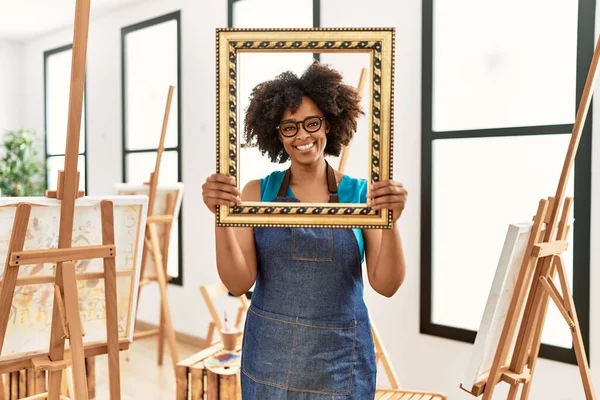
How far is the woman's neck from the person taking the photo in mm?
1468

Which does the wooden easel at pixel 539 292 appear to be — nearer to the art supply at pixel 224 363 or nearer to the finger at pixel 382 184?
the finger at pixel 382 184

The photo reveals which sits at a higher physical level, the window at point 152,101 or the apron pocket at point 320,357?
the window at point 152,101

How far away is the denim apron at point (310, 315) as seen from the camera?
58.1 inches

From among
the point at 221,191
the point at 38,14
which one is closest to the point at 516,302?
the point at 221,191

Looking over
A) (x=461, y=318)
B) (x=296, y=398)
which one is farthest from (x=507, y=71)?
(x=296, y=398)

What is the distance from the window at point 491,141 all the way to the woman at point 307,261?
1605 millimetres

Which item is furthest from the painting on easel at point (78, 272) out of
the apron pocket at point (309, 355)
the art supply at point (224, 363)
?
the apron pocket at point (309, 355)

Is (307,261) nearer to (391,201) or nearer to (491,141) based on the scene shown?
(391,201)

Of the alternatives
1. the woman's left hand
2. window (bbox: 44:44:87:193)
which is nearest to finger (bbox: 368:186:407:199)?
the woman's left hand

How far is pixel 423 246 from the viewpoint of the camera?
3.11 meters

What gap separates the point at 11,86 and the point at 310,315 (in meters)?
6.36

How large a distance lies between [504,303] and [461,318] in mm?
1222

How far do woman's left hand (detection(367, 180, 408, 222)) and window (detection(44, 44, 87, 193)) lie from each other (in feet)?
17.3

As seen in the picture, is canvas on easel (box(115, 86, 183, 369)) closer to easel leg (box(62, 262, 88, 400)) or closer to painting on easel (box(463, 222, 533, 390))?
easel leg (box(62, 262, 88, 400))
